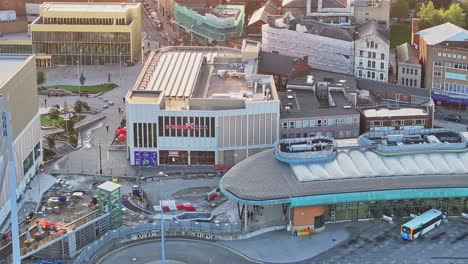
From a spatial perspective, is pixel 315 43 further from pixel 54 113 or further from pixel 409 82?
pixel 54 113

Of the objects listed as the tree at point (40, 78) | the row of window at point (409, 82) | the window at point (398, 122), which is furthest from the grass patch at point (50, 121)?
the row of window at point (409, 82)

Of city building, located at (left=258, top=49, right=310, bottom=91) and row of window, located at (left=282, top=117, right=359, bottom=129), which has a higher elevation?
city building, located at (left=258, top=49, right=310, bottom=91)

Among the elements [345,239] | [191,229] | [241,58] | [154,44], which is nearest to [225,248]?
[191,229]

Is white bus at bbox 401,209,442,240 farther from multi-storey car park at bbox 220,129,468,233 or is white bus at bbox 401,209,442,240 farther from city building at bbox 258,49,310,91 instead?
city building at bbox 258,49,310,91

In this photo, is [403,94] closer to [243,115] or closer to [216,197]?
[243,115]

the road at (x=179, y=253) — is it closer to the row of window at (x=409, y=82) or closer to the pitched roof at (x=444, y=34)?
the row of window at (x=409, y=82)

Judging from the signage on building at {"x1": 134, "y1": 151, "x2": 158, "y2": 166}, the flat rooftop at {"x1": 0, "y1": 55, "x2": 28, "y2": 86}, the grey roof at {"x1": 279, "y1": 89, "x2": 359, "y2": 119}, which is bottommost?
the signage on building at {"x1": 134, "y1": 151, "x2": 158, "y2": 166}

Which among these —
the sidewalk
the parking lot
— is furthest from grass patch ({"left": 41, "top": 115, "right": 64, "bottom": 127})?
the parking lot
